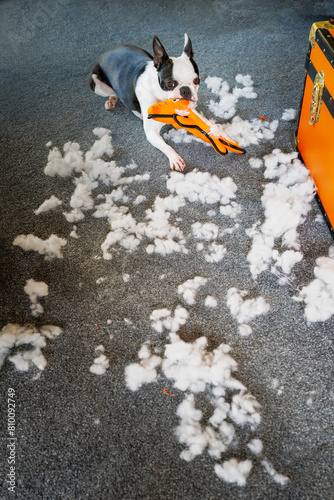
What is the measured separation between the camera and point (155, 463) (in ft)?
3.68

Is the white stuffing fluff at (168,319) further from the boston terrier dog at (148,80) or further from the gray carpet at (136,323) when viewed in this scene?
the boston terrier dog at (148,80)

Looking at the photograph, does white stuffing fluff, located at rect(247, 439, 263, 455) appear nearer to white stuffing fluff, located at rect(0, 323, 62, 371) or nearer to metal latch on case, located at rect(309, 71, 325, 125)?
white stuffing fluff, located at rect(0, 323, 62, 371)

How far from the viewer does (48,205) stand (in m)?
1.82

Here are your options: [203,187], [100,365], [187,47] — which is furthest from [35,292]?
[187,47]

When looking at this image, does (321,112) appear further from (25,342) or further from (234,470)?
(25,342)

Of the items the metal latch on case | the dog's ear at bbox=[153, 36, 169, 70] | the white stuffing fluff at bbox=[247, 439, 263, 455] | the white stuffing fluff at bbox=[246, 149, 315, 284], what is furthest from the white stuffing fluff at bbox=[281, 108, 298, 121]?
the white stuffing fluff at bbox=[247, 439, 263, 455]

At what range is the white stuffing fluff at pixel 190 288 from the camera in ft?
4.79

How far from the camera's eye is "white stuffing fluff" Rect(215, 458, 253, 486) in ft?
3.51

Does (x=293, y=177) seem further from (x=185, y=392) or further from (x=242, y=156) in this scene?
(x=185, y=392)

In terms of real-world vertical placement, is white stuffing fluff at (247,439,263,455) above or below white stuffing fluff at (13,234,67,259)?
below

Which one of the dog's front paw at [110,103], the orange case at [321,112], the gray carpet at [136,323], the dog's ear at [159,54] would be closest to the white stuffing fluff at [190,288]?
the gray carpet at [136,323]

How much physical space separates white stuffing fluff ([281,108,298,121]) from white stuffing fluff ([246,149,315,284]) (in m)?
0.32

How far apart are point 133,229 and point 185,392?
2.45 ft

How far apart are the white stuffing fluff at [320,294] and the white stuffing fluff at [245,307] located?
0.14m
